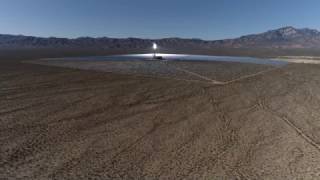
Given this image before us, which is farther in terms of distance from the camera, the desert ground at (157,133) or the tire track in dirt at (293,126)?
the tire track in dirt at (293,126)

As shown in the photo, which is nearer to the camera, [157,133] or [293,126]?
[157,133]

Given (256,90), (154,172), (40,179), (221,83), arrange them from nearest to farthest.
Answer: (40,179), (154,172), (256,90), (221,83)

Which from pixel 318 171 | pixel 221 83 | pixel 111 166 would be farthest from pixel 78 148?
pixel 221 83

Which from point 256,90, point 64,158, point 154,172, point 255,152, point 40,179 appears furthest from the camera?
point 256,90

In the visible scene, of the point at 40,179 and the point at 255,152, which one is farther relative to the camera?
the point at 255,152

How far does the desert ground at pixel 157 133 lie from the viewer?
735 centimetres

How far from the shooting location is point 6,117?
1151cm

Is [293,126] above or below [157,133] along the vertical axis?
below

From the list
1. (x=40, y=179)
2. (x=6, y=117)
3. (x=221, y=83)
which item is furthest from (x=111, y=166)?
(x=221, y=83)

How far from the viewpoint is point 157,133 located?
396 inches

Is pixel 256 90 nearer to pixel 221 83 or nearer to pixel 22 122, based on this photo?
pixel 221 83

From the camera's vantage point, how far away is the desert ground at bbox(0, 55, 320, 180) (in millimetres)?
7348

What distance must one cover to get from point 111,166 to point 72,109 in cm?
610

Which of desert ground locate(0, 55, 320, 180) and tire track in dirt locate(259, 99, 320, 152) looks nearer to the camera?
desert ground locate(0, 55, 320, 180)
